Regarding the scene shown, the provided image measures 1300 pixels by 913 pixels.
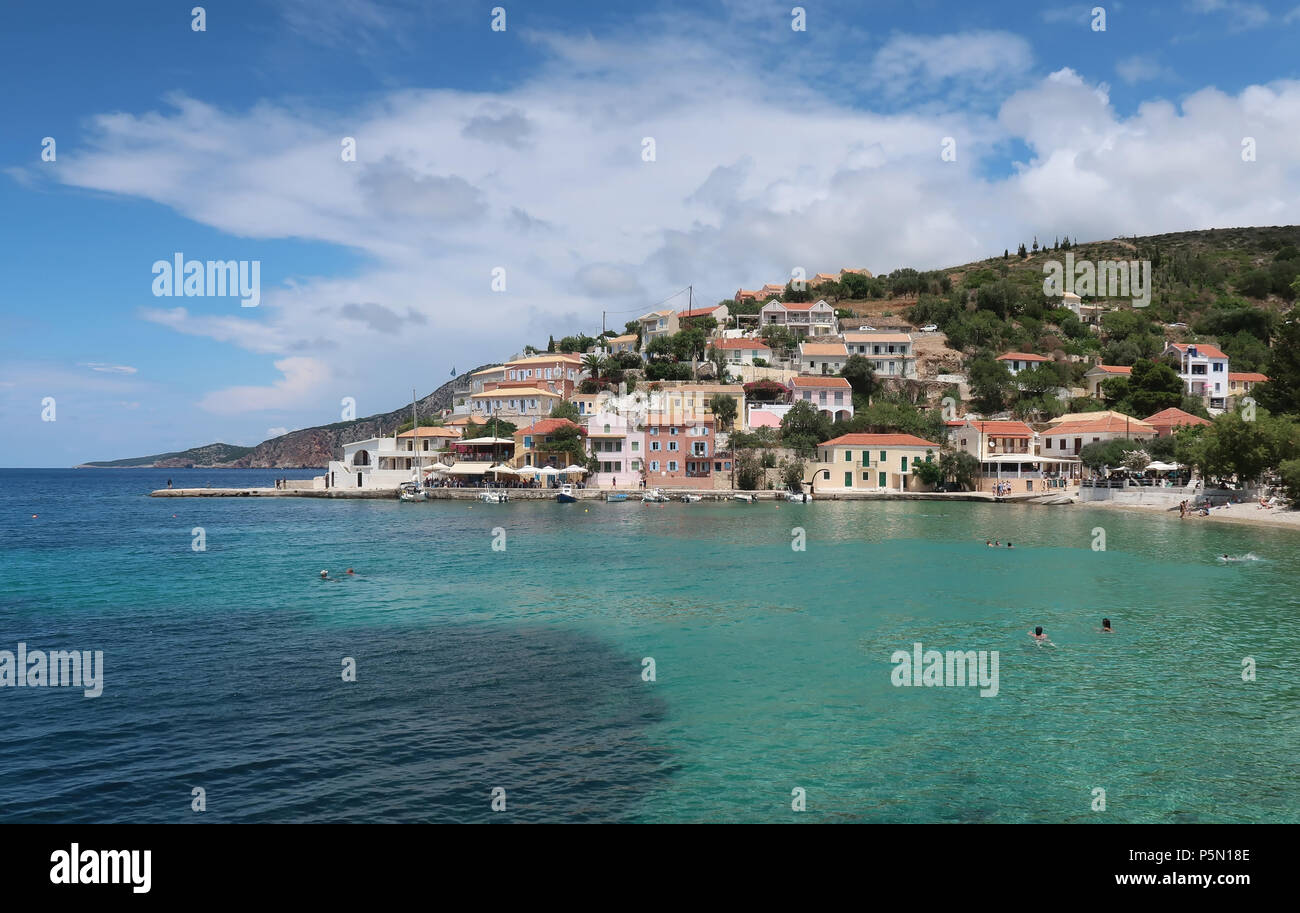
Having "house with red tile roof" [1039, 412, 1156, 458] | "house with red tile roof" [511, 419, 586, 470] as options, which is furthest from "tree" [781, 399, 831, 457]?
"house with red tile roof" [1039, 412, 1156, 458]

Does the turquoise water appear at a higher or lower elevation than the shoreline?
lower

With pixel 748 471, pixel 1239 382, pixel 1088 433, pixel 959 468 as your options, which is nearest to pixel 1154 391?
pixel 1088 433

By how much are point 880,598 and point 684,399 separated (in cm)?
5135

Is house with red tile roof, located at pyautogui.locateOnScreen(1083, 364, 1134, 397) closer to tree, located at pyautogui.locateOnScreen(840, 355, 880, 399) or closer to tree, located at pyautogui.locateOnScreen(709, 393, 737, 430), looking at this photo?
tree, located at pyautogui.locateOnScreen(840, 355, 880, 399)

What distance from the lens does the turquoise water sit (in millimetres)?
10414

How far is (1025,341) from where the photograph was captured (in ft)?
314

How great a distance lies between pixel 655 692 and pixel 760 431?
197 feet

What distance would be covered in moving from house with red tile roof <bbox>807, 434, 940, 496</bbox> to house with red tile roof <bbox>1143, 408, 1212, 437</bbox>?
63.1 feet

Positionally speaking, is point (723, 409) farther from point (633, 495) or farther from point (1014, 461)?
point (1014, 461)

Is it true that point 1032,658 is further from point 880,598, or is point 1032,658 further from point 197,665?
point 197,665

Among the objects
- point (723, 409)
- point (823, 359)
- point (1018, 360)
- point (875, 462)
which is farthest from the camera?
point (1018, 360)

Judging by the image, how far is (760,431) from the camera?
73.7m
